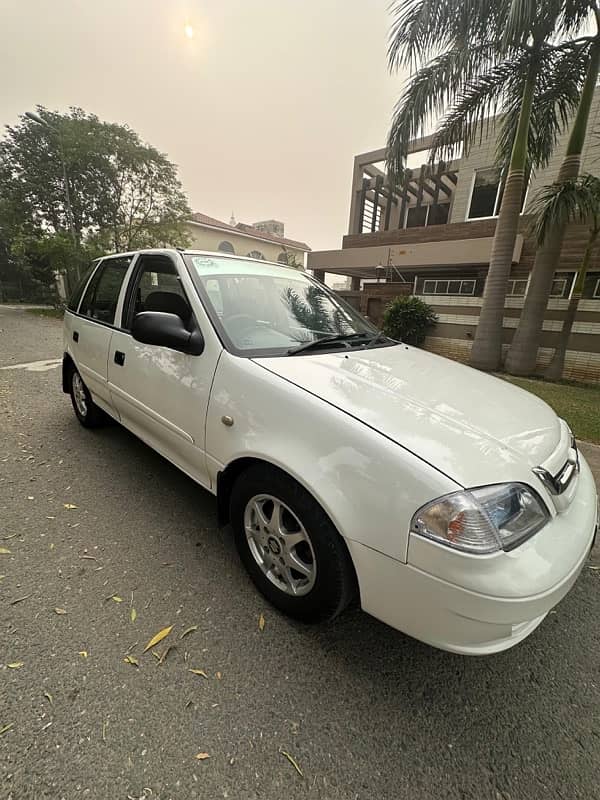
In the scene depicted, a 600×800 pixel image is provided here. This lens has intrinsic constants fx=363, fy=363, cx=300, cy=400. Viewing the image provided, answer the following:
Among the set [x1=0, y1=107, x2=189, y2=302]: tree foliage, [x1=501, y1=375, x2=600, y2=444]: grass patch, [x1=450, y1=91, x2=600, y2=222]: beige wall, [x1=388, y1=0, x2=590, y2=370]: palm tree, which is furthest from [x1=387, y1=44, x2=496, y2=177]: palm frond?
[x1=0, y1=107, x2=189, y2=302]: tree foliage

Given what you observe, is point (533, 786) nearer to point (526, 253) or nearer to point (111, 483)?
point (111, 483)

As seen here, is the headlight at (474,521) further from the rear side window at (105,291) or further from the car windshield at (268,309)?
the rear side window at (105,291)

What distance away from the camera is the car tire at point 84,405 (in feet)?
11.7

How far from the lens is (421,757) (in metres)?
1.28

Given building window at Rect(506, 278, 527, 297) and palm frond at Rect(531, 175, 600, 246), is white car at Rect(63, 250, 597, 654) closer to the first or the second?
palm frond at Rect(531, 175, 600, 246)

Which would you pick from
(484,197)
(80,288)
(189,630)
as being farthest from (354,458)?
(484,197)

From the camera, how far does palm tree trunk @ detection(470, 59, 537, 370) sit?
24.1 ft

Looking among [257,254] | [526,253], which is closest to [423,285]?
[526,253]

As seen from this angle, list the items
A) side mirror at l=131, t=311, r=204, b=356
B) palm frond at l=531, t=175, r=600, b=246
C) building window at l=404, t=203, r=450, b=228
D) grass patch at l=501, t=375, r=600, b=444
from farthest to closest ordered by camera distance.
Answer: building window at l=404, t=203, r=450, b=228 → palm frond at l=531, t=175, r=600, b=246 → grass patch at l=501, t=375, r=600, b=444 → side mirror at l=131, t=311, r=204, b=356

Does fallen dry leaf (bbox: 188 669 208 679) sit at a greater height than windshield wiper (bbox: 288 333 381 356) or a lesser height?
lesser

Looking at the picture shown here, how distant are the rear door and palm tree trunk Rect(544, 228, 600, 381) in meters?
8.81

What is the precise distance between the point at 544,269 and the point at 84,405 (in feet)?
30.4

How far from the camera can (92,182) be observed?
16.0m

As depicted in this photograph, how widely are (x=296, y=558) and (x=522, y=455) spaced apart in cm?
107
